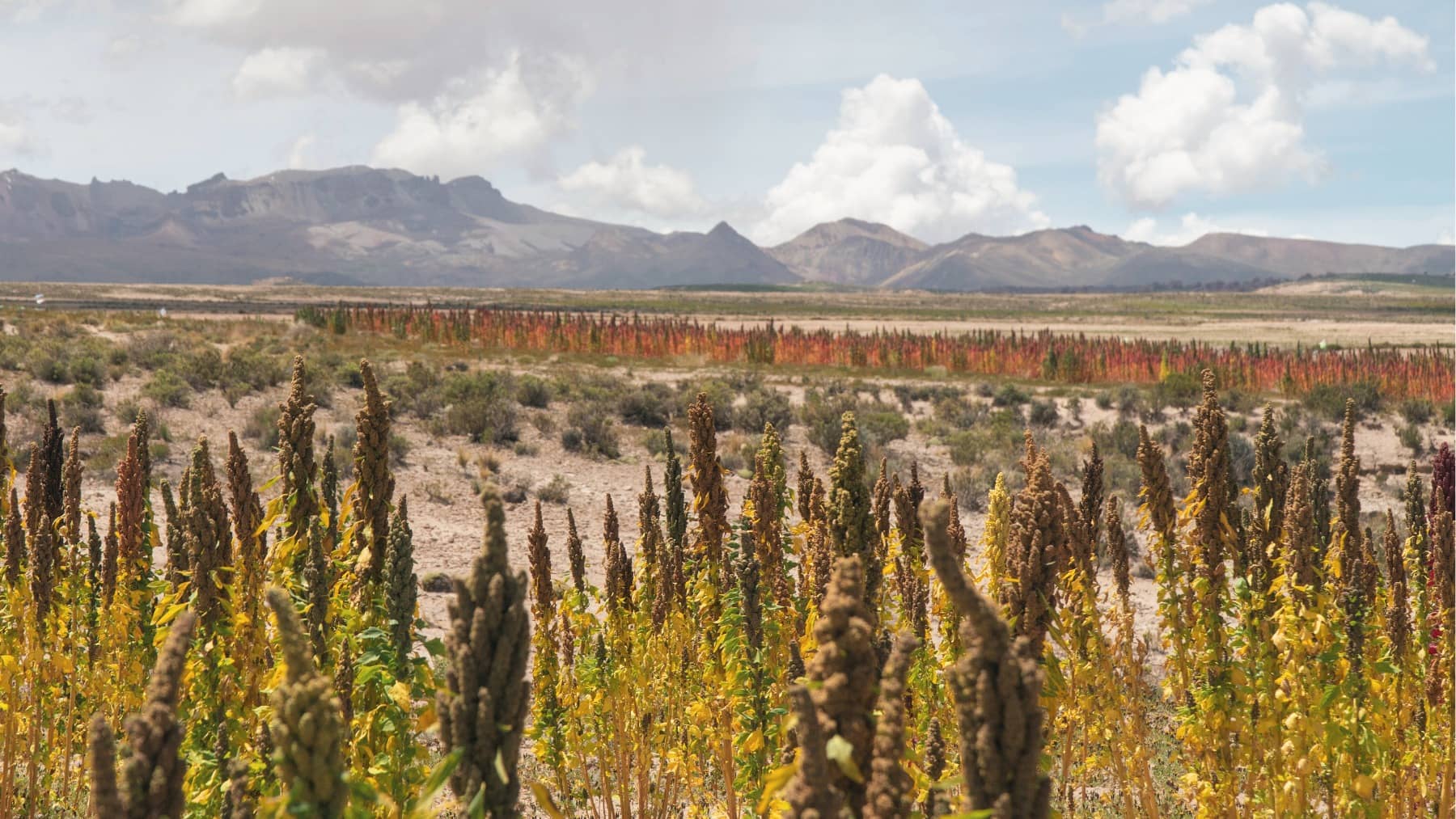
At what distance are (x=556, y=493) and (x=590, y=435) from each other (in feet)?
12.2

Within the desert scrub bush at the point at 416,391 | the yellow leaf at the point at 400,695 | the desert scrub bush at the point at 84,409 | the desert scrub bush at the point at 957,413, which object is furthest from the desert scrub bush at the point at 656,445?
the yellow leaf at the point at 400,695

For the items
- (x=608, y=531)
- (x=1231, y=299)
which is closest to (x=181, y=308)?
(x=608, y=531)

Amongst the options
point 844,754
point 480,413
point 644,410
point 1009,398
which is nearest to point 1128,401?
point 1009,398

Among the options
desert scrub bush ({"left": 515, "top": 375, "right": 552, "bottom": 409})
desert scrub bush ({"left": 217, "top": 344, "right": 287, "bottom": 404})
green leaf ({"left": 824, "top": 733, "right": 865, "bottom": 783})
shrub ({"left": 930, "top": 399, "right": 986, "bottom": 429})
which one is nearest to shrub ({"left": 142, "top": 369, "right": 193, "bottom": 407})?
desert scrub bush ({"left": 217, "top": 344, "right": 287, "bottom": 404})

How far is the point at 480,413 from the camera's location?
1778cm

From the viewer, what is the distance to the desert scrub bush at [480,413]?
17.6 meters

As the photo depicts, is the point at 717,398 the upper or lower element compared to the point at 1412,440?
upper

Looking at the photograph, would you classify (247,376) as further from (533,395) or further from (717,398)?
(717,398)

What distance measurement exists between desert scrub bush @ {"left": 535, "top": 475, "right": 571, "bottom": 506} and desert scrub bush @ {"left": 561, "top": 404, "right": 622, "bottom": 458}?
2.58 meters

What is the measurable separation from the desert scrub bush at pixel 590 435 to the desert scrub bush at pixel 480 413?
3.29 ft

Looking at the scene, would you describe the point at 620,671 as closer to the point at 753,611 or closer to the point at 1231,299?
the point at 753,611

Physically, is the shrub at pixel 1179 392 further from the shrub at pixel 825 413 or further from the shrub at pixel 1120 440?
the shrub at pixel 825 413

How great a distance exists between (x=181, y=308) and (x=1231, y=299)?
138206 millimetres

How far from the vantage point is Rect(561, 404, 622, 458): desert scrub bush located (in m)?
17.4
